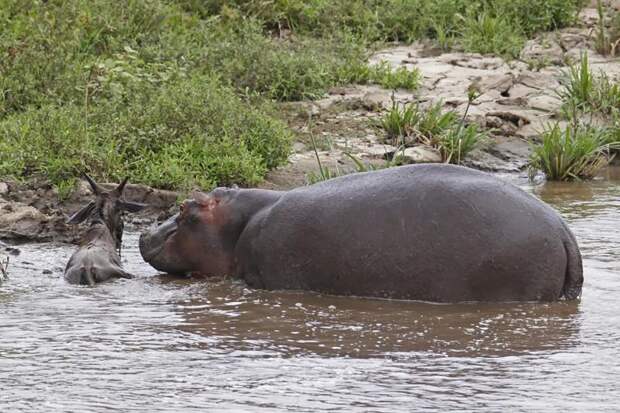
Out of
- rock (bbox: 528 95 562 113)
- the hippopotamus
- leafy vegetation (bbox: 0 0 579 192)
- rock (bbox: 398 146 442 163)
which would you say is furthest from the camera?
rock (bbox: 528 95 562 113)

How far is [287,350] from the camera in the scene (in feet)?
19.4

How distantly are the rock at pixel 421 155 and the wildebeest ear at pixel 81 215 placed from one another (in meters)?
3.50

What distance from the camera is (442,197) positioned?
672cm

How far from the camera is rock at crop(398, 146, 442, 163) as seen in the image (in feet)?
35.4

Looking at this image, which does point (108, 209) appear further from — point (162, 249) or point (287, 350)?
point (287, 350)

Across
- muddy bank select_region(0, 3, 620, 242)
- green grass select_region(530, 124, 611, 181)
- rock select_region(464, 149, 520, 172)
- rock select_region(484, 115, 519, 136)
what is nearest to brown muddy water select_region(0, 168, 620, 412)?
muddy bank select_region(0, 3, 620, 242)

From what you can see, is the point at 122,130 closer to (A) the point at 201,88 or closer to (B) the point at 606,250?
(A) the point at 201,88

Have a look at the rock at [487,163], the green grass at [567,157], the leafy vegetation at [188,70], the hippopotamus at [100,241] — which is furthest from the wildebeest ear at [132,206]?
the green grass at [567,157]

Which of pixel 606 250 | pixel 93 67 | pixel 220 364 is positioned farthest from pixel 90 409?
pixel 93 67

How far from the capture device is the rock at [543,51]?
45.3 feet

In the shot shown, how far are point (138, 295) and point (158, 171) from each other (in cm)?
256

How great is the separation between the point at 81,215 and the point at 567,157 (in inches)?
188

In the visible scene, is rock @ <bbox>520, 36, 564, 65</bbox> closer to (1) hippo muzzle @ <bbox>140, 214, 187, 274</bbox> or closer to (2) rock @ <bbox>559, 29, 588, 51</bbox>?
(2) rock @ <bbox>559, 29, 588, 51</bbox>

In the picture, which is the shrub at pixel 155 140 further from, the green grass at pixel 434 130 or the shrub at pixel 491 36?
the shrub at pixel 491 36
